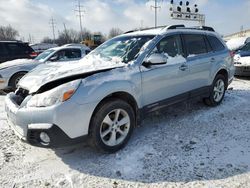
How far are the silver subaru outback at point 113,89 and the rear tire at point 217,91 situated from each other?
12.4 inches

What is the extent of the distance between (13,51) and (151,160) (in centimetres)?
872

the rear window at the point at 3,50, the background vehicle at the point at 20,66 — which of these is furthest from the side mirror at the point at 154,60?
the rear window at the point at 3,50

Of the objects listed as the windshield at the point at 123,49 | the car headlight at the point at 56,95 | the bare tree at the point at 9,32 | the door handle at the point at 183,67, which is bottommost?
the car headlight at the point at 56,95

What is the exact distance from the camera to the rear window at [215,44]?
5.43m

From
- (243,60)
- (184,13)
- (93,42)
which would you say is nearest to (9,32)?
(93,42)

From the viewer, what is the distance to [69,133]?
10.1ft

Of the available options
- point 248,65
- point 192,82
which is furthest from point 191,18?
point 192,82

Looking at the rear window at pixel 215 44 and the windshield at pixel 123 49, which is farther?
the rear window at pixel 215 44

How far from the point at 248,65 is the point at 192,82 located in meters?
4.86

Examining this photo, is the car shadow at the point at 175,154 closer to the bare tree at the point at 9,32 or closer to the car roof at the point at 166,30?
the car roof at the point at 166,30

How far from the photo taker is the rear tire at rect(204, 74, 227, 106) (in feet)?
18.1

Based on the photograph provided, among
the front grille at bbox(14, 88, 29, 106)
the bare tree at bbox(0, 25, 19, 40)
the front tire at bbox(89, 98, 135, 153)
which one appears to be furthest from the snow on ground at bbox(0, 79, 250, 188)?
the bare tree at bbox(0, 25, 19, 40)

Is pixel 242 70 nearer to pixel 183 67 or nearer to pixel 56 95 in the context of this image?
pixel 183 67

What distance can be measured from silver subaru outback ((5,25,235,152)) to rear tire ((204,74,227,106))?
32cm
